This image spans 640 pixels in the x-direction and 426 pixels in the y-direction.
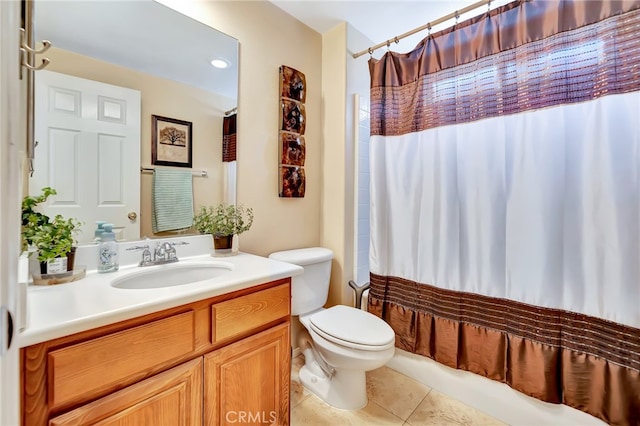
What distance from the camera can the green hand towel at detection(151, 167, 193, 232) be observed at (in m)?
1.34

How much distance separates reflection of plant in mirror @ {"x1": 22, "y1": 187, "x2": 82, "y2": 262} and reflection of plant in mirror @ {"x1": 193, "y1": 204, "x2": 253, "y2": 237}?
53cm

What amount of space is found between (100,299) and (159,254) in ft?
1.55

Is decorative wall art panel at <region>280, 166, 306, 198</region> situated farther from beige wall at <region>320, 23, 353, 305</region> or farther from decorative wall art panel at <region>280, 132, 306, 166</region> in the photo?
beige wall at <region>320, 23, 353, 305</region>

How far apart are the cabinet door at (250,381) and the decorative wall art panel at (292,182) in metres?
0.85

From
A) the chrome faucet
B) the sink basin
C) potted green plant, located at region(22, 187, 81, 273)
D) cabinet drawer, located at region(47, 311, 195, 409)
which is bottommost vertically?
cabinet drawer, located at region(47, 311, 195, 409)

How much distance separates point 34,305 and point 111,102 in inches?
33.3

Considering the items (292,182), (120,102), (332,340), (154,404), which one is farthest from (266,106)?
(154,404)

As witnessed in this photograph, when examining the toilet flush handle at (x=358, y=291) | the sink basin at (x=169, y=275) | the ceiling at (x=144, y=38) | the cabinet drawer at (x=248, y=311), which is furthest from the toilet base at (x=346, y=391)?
the ceiling at (x=144, y=38)

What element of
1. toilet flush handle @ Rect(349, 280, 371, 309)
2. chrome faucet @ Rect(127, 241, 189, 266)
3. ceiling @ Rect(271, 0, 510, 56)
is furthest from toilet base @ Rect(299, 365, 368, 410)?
→ ceiling @ Rect(271, 0, 510, 56)

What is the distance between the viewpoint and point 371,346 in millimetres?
1308

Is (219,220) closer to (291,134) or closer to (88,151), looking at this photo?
(88,151)

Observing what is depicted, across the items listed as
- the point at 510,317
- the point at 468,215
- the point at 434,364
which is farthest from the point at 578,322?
the point at 434,364

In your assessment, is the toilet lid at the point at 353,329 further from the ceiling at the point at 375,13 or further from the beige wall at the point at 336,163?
the ceiling at the point at 375,13

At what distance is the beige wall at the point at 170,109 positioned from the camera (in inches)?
45.4
